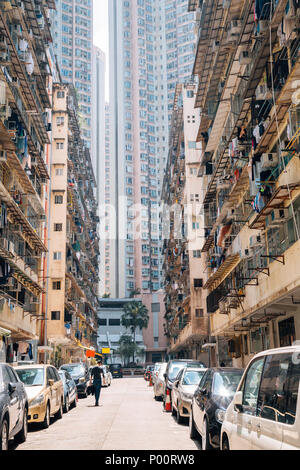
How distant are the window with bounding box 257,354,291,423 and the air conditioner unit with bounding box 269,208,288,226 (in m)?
12.0

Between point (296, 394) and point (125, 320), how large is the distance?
3752 inches

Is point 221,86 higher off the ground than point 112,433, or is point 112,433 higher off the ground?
point 221,86

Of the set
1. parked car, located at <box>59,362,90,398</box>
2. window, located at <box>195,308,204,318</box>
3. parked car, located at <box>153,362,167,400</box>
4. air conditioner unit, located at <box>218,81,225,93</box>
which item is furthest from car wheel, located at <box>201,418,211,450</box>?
window, located at <box>195,308,204,318</box>

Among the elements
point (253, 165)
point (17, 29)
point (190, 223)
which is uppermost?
point (17, 29)

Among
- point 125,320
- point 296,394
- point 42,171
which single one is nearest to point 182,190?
point 42,171

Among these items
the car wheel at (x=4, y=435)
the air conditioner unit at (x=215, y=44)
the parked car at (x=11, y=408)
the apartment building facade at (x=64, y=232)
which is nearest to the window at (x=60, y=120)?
the apartment building facade at (x=64, y=232)

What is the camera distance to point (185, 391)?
14.7 metres

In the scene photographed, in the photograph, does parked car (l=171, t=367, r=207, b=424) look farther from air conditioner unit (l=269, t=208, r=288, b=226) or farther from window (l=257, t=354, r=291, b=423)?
window (l=257, t=354, r=291, b=423)

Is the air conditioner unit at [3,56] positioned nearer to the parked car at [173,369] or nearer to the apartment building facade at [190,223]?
the parked car at [173,369]

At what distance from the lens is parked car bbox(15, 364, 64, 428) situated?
1405 cm

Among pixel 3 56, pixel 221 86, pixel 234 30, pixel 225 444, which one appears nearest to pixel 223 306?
pixel 221 86

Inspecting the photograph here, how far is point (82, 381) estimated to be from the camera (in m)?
28.9

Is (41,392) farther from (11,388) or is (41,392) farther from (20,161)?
(20,161)

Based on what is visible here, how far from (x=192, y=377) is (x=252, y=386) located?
952cm
